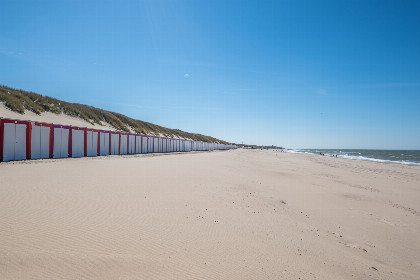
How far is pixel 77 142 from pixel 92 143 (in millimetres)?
1690

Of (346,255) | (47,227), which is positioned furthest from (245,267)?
(47,227)

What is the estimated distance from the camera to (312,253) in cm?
310

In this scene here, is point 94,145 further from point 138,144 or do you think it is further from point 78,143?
point 138,144

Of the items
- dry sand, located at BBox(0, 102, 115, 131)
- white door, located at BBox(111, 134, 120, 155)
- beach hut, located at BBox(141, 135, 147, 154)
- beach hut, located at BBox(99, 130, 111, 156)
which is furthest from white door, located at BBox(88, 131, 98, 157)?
beach hut, located at BBox(141, 135, 147, 154)

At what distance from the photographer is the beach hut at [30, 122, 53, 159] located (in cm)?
1316

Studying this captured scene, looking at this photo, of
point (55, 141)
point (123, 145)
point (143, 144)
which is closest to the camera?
point (55, 141)

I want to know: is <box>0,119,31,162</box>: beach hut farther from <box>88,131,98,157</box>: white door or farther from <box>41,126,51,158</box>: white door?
<box>88,131,98,157</box>: white door

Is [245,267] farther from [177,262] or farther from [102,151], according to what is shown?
[102,151]

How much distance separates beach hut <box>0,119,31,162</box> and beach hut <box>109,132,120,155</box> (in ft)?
27.0

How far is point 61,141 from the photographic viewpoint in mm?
15117

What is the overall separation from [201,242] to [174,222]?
0.75 meters

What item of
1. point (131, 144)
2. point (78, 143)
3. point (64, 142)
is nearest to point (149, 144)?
point (131, 144)

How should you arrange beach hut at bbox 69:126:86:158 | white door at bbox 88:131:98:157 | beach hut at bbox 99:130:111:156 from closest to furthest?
1. beach hut at bbox 69:126:86:158
2. white door at bbox 88:131:98:157
3. beach hut at bbox 99:130:111:156

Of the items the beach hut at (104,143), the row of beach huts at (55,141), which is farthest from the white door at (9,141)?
the beach hut at (104,143)
